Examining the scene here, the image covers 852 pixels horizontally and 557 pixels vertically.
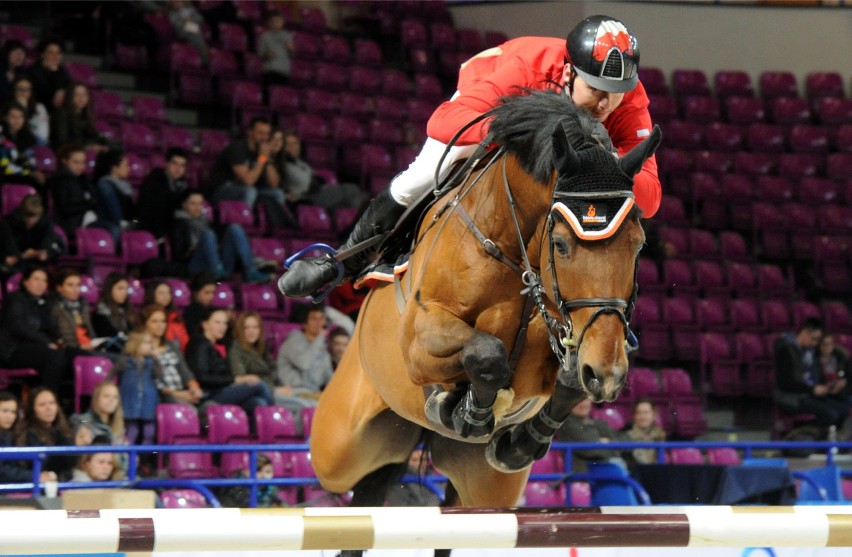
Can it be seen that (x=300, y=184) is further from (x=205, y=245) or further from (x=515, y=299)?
(x=515, y=299)

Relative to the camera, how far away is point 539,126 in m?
4.59

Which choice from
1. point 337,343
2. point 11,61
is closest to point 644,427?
point 337,343

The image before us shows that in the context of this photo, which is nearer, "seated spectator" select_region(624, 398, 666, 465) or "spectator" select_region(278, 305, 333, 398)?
"spectator" select_region(278, 305, 333, 398)

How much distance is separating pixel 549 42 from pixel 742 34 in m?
13.7

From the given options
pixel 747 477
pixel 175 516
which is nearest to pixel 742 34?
pixel 747 477

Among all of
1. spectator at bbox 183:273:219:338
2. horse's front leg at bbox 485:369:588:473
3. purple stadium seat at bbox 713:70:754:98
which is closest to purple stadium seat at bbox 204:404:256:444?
spectator at bbox 183:273:219:338

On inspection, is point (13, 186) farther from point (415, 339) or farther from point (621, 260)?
point (621, 260)

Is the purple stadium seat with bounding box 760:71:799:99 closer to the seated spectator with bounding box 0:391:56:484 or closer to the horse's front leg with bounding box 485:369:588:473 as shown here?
the seated spectator with bounding box 0:391:56:484

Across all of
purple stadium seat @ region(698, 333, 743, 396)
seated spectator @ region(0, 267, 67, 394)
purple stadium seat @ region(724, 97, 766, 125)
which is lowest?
purple stadium seat @ region(698, 333, 743, 396)

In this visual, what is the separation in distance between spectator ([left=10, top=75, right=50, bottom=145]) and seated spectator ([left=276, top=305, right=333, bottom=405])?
3587 mm

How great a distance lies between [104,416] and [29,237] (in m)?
2.47

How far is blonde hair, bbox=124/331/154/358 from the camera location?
360 inches

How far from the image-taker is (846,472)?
371 inches

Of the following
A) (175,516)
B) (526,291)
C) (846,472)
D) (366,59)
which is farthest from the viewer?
(366,59)
